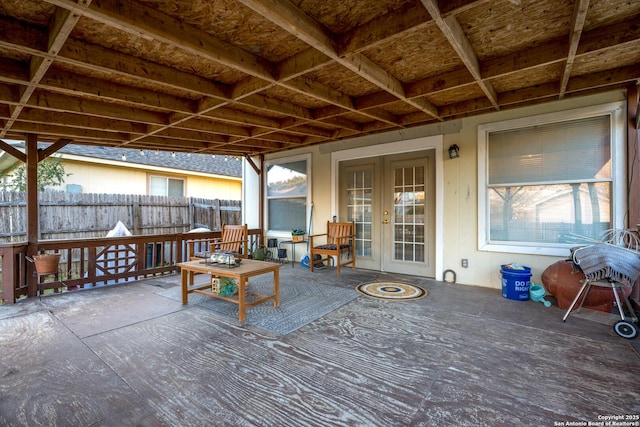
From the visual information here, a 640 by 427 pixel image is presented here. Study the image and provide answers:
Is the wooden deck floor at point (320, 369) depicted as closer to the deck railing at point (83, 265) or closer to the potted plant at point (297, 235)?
the deck railing at point (83, 265)

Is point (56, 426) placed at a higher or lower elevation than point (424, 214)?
lower

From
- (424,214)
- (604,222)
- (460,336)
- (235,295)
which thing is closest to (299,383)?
(460,336)

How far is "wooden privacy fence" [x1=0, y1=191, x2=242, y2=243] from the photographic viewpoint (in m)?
5.41

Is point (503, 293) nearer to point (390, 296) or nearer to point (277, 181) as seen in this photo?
point (390, 296)

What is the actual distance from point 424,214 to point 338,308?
247 centimetres

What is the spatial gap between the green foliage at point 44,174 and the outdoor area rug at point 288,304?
4.98m

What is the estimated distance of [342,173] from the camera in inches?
238

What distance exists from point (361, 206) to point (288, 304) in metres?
2.78

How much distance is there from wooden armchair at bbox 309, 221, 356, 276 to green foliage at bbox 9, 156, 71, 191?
6.29 m

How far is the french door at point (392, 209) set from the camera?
5.04 metres

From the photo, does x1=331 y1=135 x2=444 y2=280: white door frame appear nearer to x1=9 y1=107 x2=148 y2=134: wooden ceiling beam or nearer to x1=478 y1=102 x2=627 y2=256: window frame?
x1=478 y1=102 x2=627 y2=256: window frame

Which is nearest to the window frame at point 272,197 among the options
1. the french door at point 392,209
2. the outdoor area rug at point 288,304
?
the french door at point 392,209

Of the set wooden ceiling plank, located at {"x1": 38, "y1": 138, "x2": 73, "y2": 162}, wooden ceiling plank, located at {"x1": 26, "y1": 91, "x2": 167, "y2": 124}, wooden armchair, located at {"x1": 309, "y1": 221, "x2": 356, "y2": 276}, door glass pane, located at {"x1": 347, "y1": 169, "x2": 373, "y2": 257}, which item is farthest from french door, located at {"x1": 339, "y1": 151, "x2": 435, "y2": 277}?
wooden ceiling plank, located at {"x1": 38, "y1": 138, "x2": 73, "y2": 162}

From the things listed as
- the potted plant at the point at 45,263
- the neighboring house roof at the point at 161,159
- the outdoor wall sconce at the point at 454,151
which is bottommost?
the potted plant at the point at 45,263
